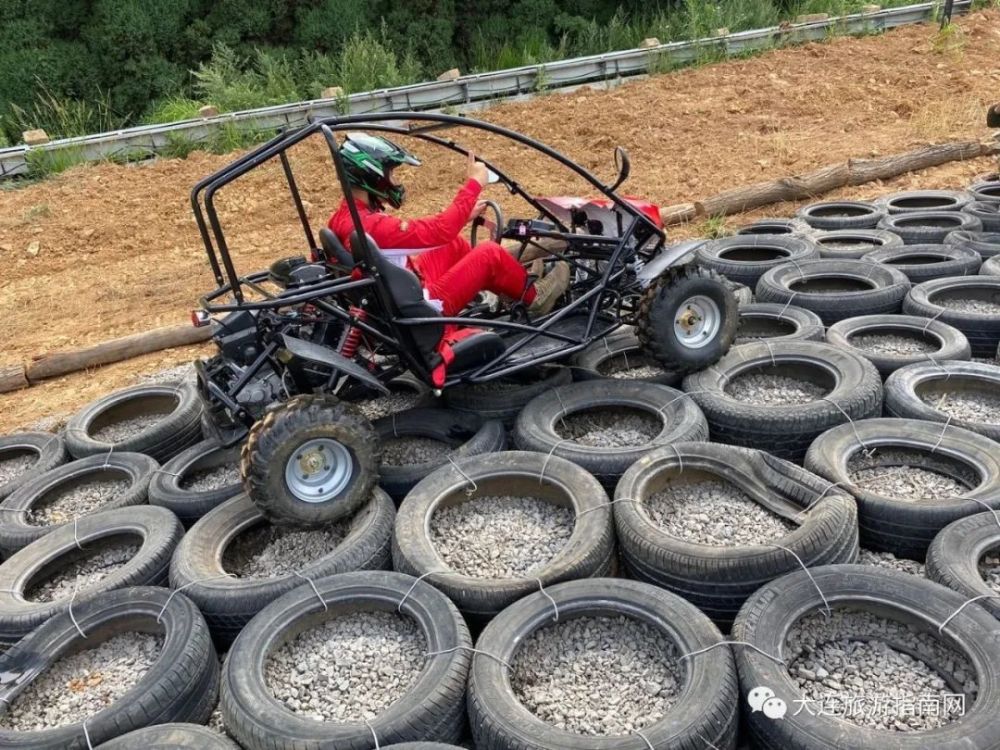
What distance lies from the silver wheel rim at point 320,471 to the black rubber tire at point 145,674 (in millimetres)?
701

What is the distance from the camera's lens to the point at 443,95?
12164 millimetres

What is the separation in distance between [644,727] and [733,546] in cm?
91

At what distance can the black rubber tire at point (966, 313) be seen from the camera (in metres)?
4.66

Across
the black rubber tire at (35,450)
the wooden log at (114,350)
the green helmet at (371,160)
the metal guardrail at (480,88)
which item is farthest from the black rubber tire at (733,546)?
the metal guardrail at (480,88)

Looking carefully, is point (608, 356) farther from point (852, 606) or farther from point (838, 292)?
point (852, 606)

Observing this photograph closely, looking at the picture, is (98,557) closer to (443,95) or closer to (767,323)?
(767,323)

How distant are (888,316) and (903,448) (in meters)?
1.49

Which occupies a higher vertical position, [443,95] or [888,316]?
[443,95]

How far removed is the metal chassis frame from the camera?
355cm

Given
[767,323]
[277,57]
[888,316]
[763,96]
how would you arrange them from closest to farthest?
[888,316]
[767,323]
[763,96]
[277,57]

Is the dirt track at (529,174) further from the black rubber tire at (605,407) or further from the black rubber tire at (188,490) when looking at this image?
the black rubber tire at (605,407)

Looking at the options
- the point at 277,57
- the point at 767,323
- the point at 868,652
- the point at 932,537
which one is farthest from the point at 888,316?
the point at 277,57

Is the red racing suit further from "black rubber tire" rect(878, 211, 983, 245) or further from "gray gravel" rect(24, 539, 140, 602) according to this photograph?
"black rubber tire" rect(878, 211, 983, 245)

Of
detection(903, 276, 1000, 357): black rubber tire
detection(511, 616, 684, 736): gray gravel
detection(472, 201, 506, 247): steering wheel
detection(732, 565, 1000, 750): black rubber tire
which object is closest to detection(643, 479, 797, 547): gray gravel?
detection(732, 565, 1000, 750): black rubber tire
